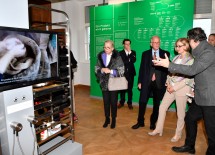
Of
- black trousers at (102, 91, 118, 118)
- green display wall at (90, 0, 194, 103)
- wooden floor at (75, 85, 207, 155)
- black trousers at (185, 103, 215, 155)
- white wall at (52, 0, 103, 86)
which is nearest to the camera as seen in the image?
black trousers at (185, 103, 215, 155)

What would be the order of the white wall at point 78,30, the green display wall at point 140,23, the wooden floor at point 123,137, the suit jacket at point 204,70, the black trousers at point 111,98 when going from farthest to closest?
the white wall at point 78,30
the green display wall at point 140,23
the black trousers at point 111,98
the wooden floor at point 123,137
the suit jacket at point 204,70

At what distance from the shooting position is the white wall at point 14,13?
1.61 meters

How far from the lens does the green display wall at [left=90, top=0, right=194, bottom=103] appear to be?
4.23 meters

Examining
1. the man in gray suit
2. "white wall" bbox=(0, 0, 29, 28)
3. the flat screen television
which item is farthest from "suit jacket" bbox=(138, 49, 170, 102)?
"white wall" bbox=(0, 0, 29, 28)

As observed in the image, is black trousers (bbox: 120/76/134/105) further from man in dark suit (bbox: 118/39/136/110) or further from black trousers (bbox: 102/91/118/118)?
black trousers (bbox: 102/91/118/118)

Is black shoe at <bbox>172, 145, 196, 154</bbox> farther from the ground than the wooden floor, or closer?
farther from the ground

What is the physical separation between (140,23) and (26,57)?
346 cm

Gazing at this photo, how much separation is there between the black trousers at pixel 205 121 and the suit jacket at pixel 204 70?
0.10 metres

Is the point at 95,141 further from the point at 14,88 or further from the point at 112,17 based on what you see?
the point at 112,17

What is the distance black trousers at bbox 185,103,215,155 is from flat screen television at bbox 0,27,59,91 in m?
1.68

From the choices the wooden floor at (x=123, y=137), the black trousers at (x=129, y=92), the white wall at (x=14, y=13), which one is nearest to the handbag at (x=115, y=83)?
the wooden floor at (x=123, y=137)

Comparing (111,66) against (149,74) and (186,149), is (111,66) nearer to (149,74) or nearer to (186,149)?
(149,74)

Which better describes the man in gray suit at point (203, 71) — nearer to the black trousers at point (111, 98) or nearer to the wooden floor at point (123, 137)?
the wooden floor at point (123, 137)

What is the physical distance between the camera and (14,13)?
66.9 inches
